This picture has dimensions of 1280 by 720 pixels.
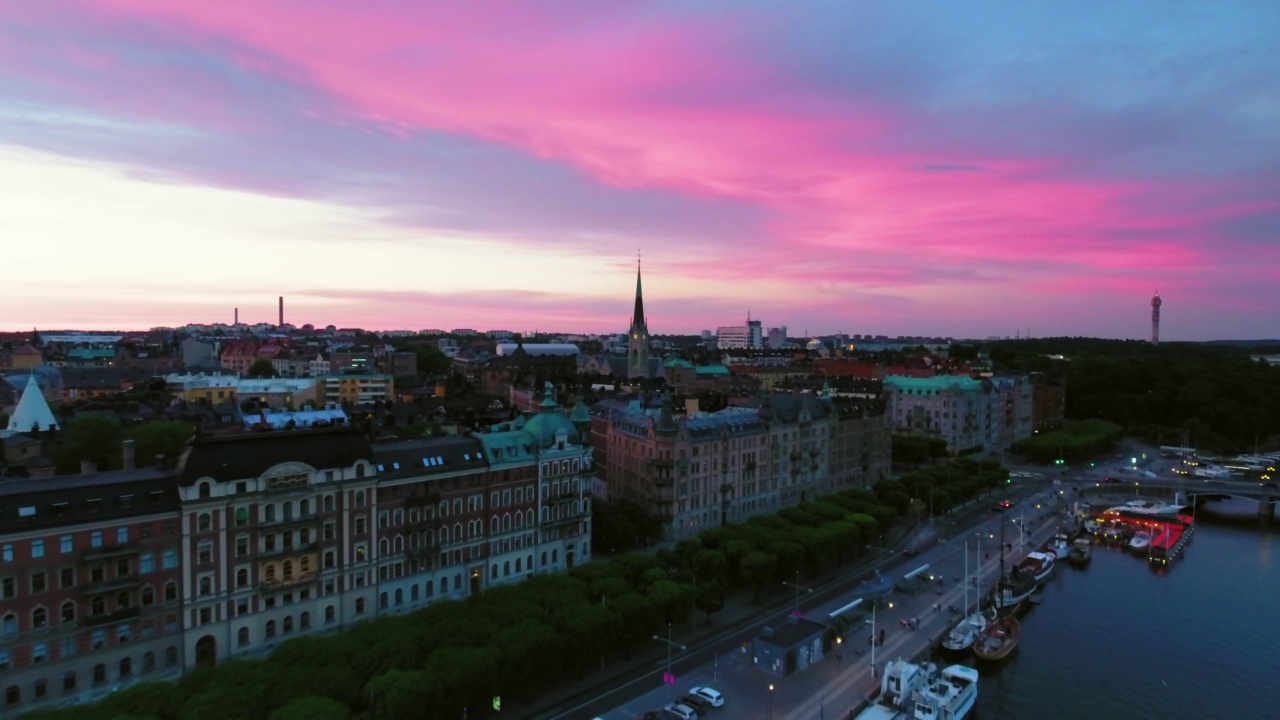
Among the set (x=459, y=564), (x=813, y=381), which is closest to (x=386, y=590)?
(x=459, y=564)

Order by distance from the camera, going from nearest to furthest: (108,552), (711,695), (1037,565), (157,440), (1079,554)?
(108,552), (711,695), (157,440), (1037,565), (1079,554)

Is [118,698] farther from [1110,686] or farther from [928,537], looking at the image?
[928,537]

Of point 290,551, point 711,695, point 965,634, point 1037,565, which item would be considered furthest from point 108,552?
point 1037,565

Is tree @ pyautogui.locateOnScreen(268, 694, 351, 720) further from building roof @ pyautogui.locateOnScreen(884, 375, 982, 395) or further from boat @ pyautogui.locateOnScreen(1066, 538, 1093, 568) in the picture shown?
building roof @ pyautogui.locateOnScreen(884, 375, 982, 395)

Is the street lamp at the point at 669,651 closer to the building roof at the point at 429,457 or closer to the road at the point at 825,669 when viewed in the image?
the road at the point at 825,669

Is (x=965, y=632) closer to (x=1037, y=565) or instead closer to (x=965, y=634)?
(x=965, y=634)

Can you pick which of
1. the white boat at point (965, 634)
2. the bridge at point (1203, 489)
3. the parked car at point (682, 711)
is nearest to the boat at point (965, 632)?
the white boat at point (965, 634)
